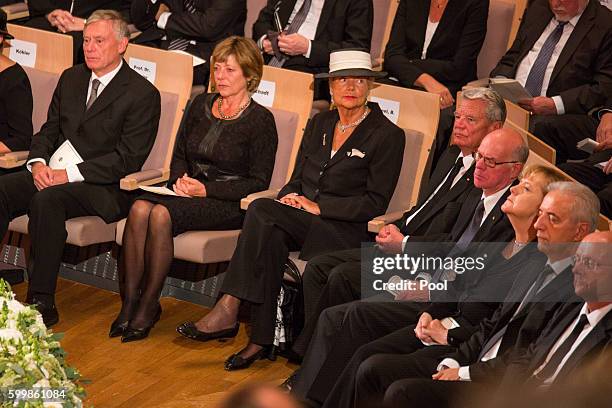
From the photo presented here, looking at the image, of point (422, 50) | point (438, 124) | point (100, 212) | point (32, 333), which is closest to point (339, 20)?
point (422, 50)

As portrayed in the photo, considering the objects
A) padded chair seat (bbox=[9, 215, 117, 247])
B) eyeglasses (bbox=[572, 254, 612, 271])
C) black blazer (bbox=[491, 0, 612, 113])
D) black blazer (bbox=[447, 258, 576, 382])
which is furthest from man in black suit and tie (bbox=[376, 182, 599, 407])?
padded chair seat (bbox=[9, 215, 117, 247])

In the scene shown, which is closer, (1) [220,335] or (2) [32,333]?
(2) [32,333]

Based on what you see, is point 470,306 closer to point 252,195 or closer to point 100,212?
point 252,195

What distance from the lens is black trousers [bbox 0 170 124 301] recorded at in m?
5.03

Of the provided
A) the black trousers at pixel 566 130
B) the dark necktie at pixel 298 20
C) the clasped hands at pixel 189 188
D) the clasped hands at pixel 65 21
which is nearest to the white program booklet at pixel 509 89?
the black trousers at pixel 566 130

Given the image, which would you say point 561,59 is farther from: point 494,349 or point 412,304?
point 494,349

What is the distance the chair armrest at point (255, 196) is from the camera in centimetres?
487

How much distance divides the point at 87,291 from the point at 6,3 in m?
2.38

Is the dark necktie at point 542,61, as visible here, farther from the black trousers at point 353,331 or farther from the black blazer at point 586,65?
the black trousers at point 353,331

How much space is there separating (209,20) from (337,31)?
27.0 inches

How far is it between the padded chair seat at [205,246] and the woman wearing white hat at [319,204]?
186 mm

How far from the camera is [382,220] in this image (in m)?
4.68

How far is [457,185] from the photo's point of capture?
4.48m

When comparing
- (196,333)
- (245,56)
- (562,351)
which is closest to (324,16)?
(245,56)
